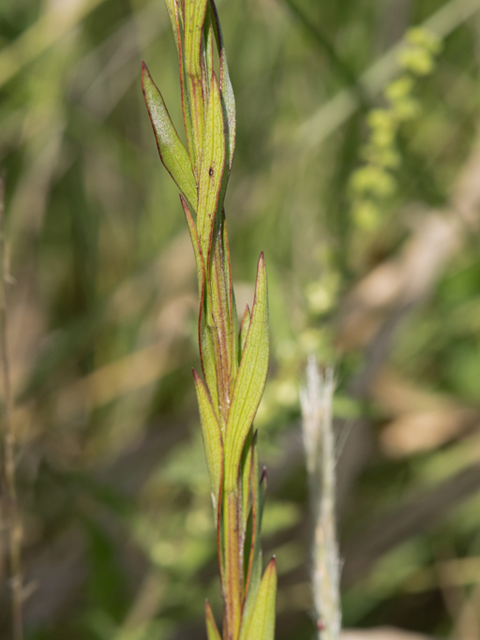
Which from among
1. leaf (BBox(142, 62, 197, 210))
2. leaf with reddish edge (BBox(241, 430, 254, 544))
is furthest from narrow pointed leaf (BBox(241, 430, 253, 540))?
leaf (BBox(142, 62, 197, 210))

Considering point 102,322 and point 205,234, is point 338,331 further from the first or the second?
point 205,234

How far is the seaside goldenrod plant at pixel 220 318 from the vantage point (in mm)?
248

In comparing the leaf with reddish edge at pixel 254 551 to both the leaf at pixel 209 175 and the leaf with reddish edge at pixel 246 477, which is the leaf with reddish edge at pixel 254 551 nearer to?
the leaf with reddish edge at pixel 246 477

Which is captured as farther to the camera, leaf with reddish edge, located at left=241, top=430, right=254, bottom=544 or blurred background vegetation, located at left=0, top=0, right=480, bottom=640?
blurred background vegetation, located at left=0, top=0, right=480, bottom=640

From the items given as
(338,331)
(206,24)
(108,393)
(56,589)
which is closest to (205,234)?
(206,24)

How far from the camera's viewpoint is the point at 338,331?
0.89m

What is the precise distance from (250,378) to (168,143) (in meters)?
0.11

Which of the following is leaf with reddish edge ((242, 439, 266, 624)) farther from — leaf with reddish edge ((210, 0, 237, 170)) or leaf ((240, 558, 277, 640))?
leaf with reddish edge ((210, 0, 237, 170))

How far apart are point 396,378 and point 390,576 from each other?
1.20 feet

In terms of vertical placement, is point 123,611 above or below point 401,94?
below

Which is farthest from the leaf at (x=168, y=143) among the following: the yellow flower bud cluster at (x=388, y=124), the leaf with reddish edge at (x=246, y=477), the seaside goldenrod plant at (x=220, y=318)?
the yellow flower bud cluster at (x=388, y=124)

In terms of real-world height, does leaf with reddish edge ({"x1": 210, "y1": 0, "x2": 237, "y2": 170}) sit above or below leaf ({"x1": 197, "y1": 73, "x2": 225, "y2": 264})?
above

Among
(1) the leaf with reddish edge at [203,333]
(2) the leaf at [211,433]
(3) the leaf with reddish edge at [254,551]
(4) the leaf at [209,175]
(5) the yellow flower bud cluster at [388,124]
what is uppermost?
(5) the yellow flower bud cluster at [388,124]

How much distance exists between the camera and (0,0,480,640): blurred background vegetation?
886 millimetres
